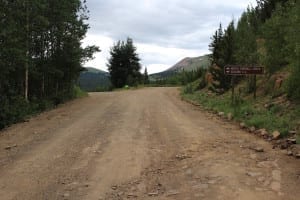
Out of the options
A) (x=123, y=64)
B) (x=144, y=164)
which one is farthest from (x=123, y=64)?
(x=144, y=164)

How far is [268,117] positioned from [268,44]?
485 centimetres

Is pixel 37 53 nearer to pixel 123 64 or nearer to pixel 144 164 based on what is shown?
pixel 144 164

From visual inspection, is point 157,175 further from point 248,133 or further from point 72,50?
point 72,50

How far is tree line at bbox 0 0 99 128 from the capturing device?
19016 millimetres

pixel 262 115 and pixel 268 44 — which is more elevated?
pixel 268 44

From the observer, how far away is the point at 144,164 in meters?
9.70

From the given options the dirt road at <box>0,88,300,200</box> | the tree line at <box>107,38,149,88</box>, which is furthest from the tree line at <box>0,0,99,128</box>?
A: the tree line at <box>107,38,149,88</box>

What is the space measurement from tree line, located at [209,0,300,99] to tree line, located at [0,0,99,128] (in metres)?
8.42

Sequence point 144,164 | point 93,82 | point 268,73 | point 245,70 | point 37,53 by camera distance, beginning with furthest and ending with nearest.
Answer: point 93,82 → point 37,53 → point 268,73 → point 245,70 → point 144,164

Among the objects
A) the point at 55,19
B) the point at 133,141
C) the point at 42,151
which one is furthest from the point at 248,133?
the point at 55,19

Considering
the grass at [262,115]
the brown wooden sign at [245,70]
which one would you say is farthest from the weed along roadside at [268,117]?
the brown wooden sign at [245,70]

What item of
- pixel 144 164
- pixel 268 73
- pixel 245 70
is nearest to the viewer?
pixel 144 164

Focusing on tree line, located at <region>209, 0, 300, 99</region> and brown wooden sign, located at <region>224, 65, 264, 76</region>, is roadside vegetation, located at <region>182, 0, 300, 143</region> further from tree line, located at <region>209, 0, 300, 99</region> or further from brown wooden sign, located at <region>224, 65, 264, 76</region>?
brown wooden sign, located at <region>224, 65, 264, 76</region>

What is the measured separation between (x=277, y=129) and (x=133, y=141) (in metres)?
3.74
